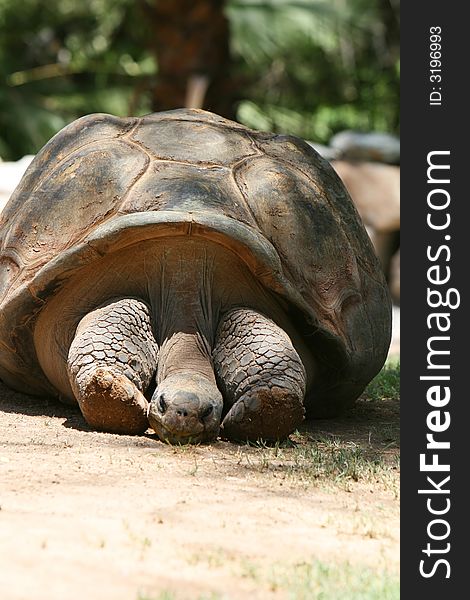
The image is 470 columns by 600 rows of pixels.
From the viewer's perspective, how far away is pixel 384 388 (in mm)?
5402

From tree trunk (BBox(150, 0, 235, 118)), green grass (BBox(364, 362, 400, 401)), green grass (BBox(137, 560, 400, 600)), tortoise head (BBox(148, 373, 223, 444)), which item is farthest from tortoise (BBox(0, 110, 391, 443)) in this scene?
tree trunk (BBox(150, 0, 235, 118))

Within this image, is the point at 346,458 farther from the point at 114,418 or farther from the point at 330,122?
the point at 330,122

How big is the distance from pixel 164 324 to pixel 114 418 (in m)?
0.51

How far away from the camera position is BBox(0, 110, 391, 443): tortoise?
3.65m

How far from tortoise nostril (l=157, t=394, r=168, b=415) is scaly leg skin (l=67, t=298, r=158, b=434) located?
0.43ft

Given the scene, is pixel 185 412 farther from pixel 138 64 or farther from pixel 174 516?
pixel 138 64

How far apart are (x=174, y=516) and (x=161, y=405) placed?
39.1 inches

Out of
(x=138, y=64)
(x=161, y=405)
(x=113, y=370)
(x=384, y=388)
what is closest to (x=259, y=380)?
(x=161, y=405)

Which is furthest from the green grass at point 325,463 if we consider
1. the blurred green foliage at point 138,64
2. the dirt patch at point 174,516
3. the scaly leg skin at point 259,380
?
the blurred green foliage at point 138,64

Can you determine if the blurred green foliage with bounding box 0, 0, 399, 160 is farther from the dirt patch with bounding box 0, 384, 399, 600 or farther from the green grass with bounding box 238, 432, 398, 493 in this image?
the dirt patch with bounding box 0, 384, 399, 600

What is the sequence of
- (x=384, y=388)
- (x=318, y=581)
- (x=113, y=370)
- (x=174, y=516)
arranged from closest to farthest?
(x=318, y=581) → (x=174, y=516) → (x=113, y=370) → (x=384, y=388)

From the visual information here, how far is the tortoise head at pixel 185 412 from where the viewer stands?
3.44 m

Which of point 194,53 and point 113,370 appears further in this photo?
point 194,53

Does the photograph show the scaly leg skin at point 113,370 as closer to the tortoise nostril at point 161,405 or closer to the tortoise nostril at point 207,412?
the tortoise nostril at point 161,405
